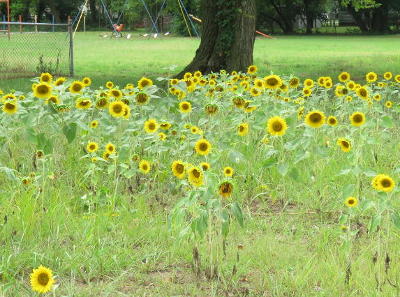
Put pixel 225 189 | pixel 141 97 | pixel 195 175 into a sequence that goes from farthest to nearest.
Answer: pixel 141 97 → pixel 195 175 → pixel 225 189

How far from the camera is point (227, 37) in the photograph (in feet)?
38.9

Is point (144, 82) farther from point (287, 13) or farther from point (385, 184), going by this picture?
point (287, 13)

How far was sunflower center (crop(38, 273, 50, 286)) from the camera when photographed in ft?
7.88

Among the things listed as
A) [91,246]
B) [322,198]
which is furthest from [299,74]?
[91,246]

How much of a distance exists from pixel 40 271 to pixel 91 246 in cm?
130

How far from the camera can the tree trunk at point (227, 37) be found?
1173 cm

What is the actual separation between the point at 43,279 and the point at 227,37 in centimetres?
975

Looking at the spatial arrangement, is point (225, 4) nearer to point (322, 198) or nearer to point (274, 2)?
point (322, 198)

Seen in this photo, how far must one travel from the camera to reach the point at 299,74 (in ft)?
49.2

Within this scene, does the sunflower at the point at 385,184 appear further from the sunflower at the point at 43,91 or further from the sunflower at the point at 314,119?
the sunflower at the point at 43,91

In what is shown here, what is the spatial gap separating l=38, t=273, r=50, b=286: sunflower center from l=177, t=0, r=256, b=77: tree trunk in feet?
31.0

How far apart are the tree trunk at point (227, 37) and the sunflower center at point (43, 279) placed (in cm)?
944

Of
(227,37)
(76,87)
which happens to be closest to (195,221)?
(76,87)

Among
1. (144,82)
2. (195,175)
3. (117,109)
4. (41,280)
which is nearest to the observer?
(41,280)
